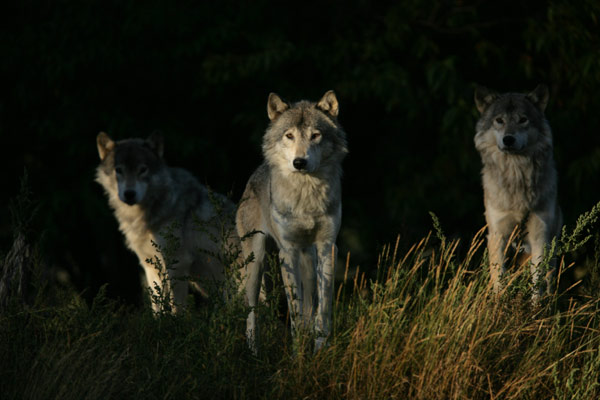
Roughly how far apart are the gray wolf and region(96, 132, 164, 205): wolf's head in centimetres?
204

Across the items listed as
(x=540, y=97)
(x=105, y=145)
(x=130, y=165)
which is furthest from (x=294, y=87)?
(x=540, y=97)

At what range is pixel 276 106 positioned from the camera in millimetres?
6312

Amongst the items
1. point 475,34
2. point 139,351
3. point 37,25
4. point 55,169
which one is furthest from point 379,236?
point 139,351

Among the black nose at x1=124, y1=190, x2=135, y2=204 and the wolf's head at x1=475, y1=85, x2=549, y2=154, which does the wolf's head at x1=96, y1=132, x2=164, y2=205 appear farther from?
the wolf's head at x1=475, y1=85, x2=549, y2=154

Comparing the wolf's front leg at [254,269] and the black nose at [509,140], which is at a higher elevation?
the black nose at [509,140]

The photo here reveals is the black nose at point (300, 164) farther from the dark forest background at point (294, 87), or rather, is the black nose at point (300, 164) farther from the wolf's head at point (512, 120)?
the dark forest background at point (294, 87)

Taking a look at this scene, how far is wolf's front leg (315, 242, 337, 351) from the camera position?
5578mm

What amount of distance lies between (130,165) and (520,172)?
Result: 3909 mm

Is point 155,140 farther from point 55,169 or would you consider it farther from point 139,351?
point 139,351

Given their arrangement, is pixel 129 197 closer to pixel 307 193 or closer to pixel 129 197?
pixel 129 197

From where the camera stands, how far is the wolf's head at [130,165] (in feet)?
26.1

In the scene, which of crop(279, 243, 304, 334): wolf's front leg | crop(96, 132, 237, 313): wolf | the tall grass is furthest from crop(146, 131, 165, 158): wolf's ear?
the tall grass

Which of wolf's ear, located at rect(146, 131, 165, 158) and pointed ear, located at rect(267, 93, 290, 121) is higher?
pointed ear, located at rect(267, 93, 290, 121)

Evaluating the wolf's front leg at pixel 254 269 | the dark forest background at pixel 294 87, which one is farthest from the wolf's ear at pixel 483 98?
the wolf's front leg at pixel 254 269
